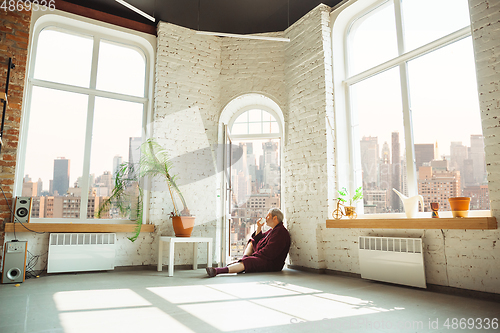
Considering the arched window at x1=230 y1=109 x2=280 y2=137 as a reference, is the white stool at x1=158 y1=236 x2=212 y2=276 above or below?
below

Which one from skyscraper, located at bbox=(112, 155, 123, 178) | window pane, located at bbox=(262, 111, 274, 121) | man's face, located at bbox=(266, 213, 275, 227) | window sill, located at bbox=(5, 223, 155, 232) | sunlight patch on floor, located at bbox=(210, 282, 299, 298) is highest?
window pane, located at bbox=(262, 111, 274, 121)

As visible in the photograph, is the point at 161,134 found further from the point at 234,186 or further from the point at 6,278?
the point at 6,278

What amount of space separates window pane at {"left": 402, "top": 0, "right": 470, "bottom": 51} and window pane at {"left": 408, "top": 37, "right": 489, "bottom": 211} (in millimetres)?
211

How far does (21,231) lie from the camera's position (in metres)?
4.24

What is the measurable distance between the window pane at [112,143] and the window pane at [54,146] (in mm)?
211

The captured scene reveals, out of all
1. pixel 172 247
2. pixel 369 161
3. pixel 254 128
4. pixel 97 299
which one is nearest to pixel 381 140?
pixel 369 161

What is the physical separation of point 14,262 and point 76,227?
0.87 m

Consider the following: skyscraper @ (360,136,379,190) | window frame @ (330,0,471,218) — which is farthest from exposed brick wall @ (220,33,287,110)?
skyscraper @ (360,136,379,190)

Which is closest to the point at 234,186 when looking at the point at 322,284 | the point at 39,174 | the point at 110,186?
the point at 110,186

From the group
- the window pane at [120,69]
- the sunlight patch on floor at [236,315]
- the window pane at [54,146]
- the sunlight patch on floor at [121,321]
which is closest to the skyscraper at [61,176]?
the window pane at [54,146]

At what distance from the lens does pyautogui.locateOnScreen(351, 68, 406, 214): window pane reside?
14.0ft

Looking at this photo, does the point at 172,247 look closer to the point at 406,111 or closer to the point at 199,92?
the point at 199,92

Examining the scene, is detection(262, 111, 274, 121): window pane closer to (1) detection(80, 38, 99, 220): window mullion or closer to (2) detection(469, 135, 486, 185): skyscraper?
(1) detection(80, 38, 99, 220): window mullion

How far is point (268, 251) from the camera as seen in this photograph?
4762 mm
